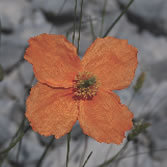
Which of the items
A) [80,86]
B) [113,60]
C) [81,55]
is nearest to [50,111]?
[80,86]

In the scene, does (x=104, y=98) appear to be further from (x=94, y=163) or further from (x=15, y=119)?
(x=15, y=119)

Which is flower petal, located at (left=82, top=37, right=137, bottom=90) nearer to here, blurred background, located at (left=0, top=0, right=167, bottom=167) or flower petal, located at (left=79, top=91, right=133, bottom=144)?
flower petal, located at (left=79, top=91, right=133, bottom=144)

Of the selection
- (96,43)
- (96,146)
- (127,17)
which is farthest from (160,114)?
(96,43)

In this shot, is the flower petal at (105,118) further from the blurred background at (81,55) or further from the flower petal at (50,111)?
the blurred background at (81,55)

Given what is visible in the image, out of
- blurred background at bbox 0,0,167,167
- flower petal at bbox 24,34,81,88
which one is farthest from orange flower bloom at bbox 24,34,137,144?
blurred background at bbox 0,0,167,167

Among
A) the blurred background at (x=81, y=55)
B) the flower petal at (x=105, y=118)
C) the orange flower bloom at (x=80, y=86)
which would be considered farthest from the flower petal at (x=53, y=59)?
the blurred background at (x=81, y=55)
